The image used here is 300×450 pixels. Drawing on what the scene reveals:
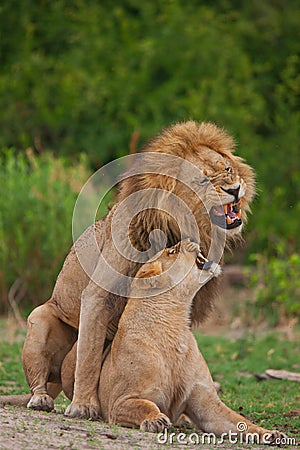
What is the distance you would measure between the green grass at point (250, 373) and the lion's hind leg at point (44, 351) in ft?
1.63

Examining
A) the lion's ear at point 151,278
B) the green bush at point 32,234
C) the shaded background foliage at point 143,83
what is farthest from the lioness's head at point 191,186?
the shaded background foliage at point 143,83

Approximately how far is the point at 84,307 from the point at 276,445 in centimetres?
130

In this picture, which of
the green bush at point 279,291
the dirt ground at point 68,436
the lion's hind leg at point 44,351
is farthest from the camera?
the green bush at point 279,291

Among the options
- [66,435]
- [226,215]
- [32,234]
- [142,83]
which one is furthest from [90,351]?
[142,83]

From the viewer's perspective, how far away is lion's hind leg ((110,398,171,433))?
477 cm

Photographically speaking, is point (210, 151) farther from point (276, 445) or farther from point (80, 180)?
point (80, 180)

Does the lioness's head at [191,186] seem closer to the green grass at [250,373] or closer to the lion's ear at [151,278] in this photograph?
the lion's ear at [151,278]

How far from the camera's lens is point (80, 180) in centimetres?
1130

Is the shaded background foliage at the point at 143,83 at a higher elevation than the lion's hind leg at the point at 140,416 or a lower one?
lower

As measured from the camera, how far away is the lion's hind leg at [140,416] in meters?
4.77

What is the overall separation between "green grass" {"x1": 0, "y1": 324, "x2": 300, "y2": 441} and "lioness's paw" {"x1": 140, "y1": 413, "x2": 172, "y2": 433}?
99 centimetres

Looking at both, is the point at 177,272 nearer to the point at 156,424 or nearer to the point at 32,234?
the point at 156,424

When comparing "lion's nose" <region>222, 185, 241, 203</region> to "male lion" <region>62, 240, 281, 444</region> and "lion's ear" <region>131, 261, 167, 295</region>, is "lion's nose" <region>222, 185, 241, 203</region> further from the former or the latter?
"lion's ear" <region>131, 261, 167, 295</region>

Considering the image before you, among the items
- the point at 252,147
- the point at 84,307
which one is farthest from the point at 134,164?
the point at 252,147
